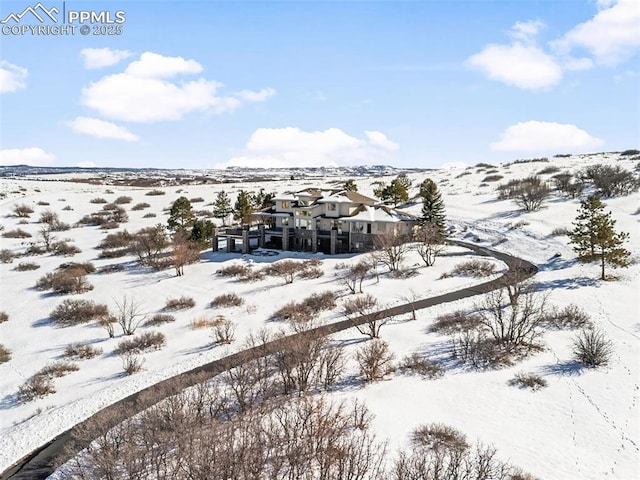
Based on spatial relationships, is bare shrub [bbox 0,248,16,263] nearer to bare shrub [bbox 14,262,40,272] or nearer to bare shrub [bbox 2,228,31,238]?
bare shrub [bbox 14,262,40,272]

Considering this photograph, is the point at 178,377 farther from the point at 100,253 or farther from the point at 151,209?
the point at 151,209

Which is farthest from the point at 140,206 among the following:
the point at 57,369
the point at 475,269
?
the point at 475,269

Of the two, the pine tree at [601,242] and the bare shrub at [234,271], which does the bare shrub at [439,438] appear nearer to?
the pine tree at [601,242]

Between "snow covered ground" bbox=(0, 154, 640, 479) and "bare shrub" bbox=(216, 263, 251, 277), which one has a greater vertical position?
"bare shrub" bbox=(216, 263, 251, 277)

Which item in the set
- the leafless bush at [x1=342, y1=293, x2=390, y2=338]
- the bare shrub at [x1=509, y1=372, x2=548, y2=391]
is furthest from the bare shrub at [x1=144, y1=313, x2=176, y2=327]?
the bare shrub at [x1=509, y1=372, x2=548, y2=391]

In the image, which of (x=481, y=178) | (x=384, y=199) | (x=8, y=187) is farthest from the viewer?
(x=8, y=187)

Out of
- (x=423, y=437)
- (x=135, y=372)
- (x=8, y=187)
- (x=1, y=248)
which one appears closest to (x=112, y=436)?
(x=135, y=372)
